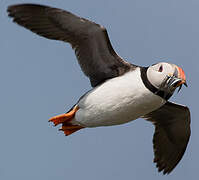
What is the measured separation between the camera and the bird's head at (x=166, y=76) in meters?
8.87

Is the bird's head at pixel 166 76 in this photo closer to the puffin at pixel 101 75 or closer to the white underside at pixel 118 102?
the puffin at pixel 101 75

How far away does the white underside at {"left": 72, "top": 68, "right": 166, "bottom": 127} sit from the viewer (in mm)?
9211

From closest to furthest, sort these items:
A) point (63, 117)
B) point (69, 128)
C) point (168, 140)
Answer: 1. point (63, 117)
2. point (69, 128)
3. point (168, 140)

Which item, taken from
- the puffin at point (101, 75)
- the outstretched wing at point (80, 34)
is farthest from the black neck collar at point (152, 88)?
the outstretched wing at point (80, 34)

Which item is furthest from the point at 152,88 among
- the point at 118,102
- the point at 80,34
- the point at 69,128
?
the point at 69,128

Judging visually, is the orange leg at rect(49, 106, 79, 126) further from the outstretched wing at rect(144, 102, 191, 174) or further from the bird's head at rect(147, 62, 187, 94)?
the outstretched wing at rect(144, 102, 191, 174)

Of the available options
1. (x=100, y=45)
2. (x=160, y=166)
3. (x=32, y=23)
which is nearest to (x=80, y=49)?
(x=100, y=45)

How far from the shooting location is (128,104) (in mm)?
9297

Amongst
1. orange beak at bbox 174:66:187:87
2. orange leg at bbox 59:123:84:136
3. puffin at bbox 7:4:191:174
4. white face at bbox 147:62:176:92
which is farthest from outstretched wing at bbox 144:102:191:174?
orange beak at bbox 174:66:187:87

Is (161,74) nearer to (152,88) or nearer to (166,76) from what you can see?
(166,76)

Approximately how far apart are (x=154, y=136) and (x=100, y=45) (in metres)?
3.12

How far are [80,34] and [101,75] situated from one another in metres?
0.95

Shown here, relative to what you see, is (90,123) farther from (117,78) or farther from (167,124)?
(167,124)

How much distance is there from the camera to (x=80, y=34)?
9664 mm
